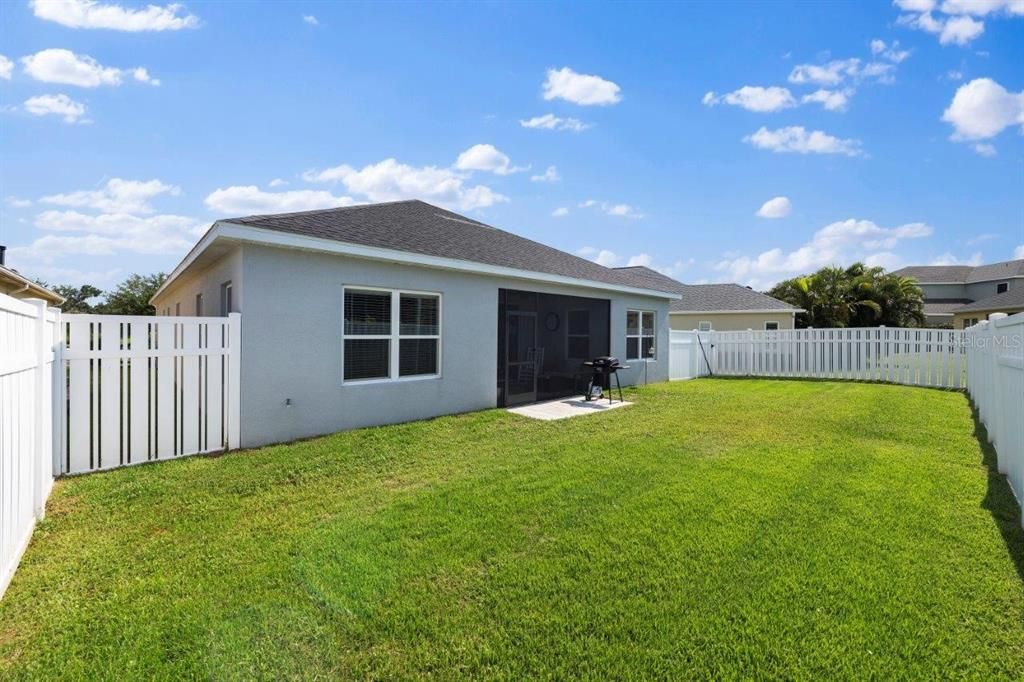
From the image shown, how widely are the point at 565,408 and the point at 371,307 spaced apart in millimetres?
4494

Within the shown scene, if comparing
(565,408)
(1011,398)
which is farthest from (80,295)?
(1011,398)

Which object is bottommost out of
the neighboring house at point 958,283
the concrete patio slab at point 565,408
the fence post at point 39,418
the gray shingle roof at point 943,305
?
the concrete patio slab at point 565,408

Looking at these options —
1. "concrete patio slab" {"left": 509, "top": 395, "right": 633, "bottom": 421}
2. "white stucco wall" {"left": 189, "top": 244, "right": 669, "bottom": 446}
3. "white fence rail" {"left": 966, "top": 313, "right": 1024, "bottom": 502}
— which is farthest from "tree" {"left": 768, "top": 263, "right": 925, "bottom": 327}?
"white stucco wall" {"left": 189, "top": 244, "right": 669, "bottom": 446}

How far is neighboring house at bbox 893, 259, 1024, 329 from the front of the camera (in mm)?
39844

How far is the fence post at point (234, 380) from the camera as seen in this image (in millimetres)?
6207

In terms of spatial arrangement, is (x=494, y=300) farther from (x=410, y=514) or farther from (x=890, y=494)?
(x=890, y=494)

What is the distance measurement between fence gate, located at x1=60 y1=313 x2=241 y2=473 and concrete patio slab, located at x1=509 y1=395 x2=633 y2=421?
4887mm

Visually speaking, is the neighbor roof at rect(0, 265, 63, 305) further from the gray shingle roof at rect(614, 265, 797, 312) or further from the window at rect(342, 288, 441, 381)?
the gray shingle roof at rect(614, 265, 797, 312)

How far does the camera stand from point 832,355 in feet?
49.4

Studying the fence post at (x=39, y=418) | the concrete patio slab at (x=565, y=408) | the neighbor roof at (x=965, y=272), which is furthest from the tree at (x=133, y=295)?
the neighbor roof at (x=965, y=272)

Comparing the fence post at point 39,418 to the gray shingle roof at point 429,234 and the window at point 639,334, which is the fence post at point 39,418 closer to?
the gray shingle roof at point 429,234

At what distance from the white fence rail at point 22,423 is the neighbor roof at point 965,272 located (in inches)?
2012

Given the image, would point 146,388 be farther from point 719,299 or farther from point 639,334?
point 719,299

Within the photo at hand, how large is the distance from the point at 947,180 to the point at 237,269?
75.6ft
